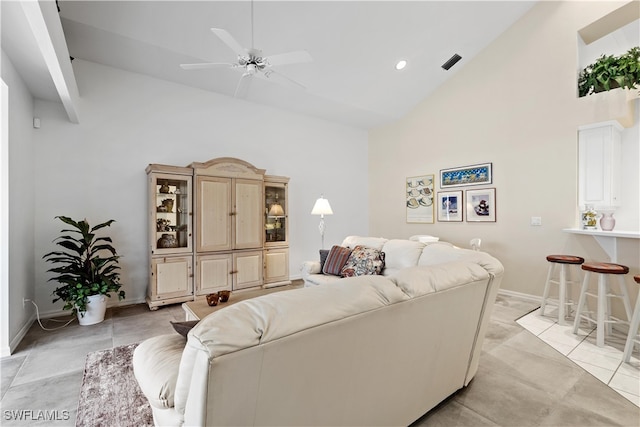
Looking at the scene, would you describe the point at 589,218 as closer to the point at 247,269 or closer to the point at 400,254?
the point at 400,254

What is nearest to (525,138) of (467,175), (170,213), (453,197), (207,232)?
(467,175)

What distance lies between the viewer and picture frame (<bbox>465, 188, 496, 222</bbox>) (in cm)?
446

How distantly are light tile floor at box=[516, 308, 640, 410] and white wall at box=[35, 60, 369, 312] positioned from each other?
365 centimetres

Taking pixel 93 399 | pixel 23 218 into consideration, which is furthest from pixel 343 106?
pixel 93 399

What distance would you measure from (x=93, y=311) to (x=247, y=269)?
1820mm

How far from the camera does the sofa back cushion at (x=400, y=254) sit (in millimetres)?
3070

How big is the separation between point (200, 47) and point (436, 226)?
14.9 ft

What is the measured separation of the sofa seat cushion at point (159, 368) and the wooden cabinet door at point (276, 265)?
317cm

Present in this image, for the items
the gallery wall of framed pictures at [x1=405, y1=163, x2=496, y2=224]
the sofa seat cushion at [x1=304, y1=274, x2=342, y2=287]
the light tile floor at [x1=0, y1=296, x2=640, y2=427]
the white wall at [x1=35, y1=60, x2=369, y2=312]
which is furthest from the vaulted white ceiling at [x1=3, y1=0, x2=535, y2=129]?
the light tile floor at [x1=0, y1=296, x2=640, y2=427]

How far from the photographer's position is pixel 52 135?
3.45m

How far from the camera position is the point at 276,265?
185 inches

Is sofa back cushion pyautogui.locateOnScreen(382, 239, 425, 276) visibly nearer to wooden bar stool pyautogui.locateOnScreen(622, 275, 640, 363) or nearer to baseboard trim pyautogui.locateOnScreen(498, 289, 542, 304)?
wooden bar stool pyautogui.locateOnScreen(622, 275, 640, 363)

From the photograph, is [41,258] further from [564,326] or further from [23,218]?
[564,326]

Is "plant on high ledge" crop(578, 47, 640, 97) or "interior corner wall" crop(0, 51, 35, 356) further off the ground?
"plant on high ledge" crop(578, 47, 640, 97)
